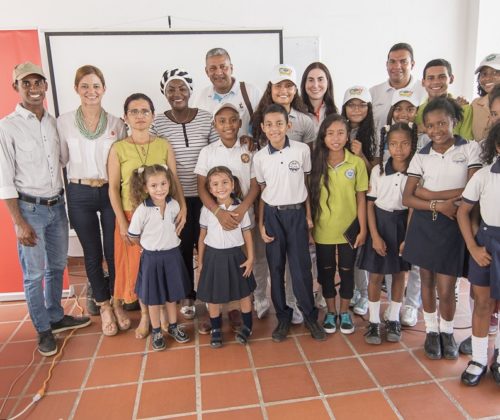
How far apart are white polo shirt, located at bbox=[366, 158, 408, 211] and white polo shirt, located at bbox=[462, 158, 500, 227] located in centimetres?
41

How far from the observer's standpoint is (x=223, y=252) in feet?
7.76

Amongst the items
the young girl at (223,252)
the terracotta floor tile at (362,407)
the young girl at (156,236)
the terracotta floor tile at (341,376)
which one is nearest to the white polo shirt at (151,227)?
the young girl at (156,236)

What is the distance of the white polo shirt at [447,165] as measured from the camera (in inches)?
79.0

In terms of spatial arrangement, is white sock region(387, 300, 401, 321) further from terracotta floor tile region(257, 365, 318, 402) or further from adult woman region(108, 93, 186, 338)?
adult woman region(108, 93, 186, 338)

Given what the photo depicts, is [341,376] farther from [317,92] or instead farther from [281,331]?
[317,92]

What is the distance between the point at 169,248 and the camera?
7.86 feet

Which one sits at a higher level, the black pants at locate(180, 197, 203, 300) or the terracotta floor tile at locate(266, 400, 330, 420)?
the black pants at locate(180, 197, 203, 300)

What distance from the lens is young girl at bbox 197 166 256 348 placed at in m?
2.34

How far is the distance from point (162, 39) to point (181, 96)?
1.14 m

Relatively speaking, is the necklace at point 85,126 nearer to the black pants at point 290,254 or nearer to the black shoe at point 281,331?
the black pants at point 290,254

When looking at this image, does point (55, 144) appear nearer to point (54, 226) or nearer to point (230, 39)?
point (54, 226)

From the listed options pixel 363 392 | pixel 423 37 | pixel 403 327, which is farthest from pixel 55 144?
pixel 423 37

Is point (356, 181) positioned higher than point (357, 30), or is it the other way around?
point (357, 30)

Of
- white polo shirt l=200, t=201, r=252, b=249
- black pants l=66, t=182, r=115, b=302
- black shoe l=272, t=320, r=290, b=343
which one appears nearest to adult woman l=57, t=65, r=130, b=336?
black pants l=66, t=182, r=115, b=302
